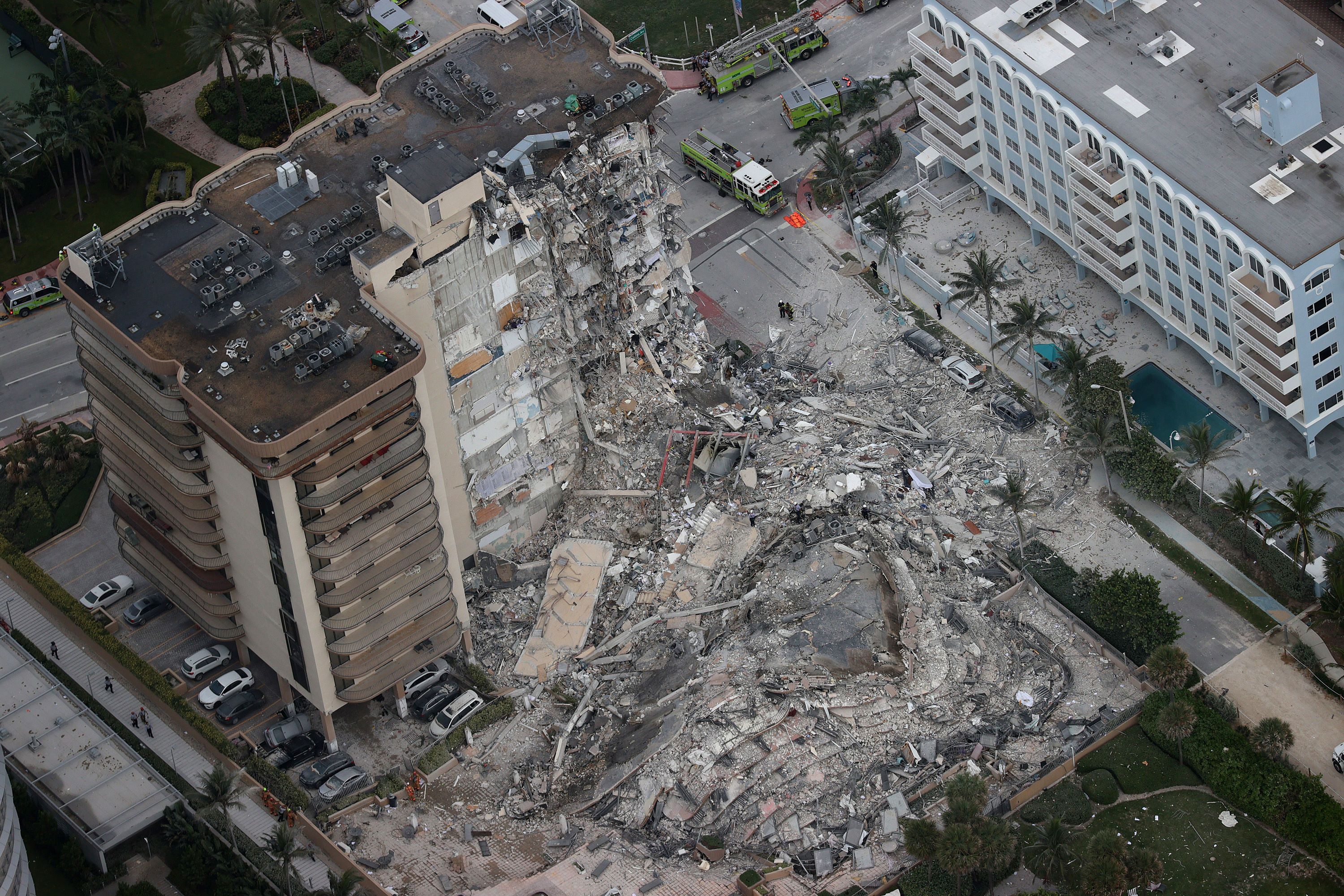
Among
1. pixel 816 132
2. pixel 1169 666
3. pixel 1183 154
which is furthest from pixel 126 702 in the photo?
pixel 1183 154

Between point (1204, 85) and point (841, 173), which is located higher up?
point (1204, 85)

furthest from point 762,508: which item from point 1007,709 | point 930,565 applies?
point 1007,709

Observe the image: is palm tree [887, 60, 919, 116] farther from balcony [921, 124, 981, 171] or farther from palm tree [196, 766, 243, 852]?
palm tree [196, 766, 243, 852]

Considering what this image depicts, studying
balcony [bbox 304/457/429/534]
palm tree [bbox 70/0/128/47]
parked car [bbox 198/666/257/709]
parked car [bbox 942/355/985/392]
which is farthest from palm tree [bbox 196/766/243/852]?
palm tree [bbox 70/0/128/47]

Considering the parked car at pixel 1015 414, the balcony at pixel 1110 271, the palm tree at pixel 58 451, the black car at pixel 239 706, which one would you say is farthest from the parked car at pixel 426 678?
the balcony at pixel 1110 271

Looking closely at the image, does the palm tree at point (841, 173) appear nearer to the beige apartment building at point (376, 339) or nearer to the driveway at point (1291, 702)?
the beige apartment building at point (376, 339)

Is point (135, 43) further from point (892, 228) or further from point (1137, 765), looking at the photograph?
point (1137, 765)
